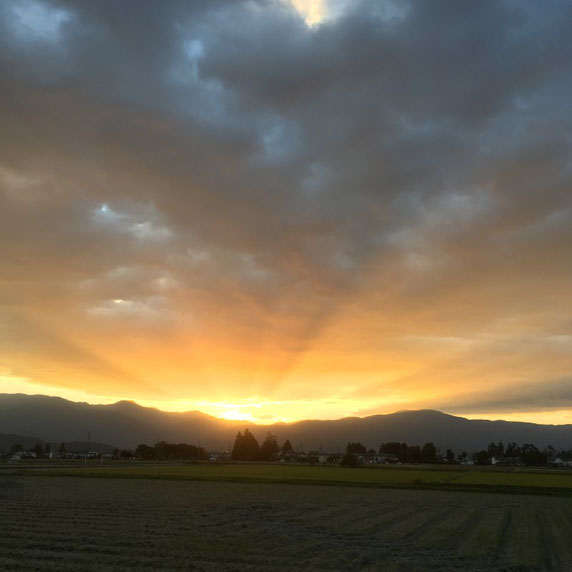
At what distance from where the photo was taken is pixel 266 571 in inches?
603

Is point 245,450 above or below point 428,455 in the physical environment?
below

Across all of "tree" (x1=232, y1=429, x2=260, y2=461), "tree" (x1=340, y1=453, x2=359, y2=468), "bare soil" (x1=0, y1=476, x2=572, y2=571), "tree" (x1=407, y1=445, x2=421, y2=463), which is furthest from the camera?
A: "tree" (x1=407, y1=445, x2=421, y2=463)

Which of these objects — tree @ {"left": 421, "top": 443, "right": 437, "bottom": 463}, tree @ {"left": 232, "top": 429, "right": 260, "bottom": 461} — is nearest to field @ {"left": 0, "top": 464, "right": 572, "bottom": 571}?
tree @ {"left": 232, "top": 429, "right": 260, "bottom": 461}

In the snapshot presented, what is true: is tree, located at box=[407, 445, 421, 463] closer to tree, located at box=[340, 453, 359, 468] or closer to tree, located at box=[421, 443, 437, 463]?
tree, located at box=[421, 443, 437, 463]

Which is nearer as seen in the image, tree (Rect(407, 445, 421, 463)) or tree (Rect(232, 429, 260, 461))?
tree (Rect(232, 429, 260, 461))

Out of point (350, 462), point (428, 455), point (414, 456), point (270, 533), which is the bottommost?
point (414, 456)

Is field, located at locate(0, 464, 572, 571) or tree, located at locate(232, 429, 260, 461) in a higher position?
field, located at locate(0, 464, 572, 571)

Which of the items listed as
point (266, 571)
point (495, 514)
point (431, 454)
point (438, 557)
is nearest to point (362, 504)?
point (495, 514)

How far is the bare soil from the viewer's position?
16766 mm

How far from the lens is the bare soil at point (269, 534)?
1677cm

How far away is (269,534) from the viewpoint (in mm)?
22312

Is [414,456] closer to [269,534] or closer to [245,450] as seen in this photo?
[245,450]

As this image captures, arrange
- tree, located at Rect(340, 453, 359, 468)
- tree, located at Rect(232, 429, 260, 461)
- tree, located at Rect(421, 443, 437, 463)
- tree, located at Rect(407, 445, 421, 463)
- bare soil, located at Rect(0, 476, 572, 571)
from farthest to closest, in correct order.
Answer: tree, located at Rect(407, 445, 421, 463), tree, located at Rect(421, 443, 437, 463), tree, located at Rect(232, 429, 260, 461), tree, located at Rect(340, 453, 359, 468), bare soil, located at Rect(0, 476, 572, 571)

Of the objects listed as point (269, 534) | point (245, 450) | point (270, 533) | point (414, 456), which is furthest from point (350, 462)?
point (269, 534)
